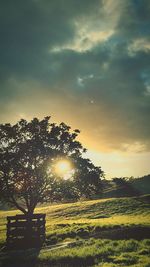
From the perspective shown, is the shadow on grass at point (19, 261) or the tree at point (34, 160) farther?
the tree at point (34, 160)

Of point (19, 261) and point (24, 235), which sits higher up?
point (24, 235)

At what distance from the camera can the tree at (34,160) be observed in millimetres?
37656

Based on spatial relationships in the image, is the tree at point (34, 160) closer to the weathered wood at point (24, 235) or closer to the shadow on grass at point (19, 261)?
the weathered wood at point (24, 235)

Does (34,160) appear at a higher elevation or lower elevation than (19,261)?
higher

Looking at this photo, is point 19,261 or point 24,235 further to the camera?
point 24,235

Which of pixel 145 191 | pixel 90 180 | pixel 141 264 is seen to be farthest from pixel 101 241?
pixel 145 191

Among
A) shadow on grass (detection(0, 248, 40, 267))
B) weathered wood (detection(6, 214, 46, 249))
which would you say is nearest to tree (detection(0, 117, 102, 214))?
weathered wood (detection(6, 214, 46, 249))

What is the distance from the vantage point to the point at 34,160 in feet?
127

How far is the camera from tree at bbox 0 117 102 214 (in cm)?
3766

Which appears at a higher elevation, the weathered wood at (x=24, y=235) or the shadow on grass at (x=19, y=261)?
the weathered wood at (x=24, y=235)

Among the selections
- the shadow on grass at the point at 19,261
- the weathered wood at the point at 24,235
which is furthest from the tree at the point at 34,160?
the shadow on grass at the point at 19,261

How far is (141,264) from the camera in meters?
18.8

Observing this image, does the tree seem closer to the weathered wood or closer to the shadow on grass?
the weathered wood

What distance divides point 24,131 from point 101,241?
17706mm
